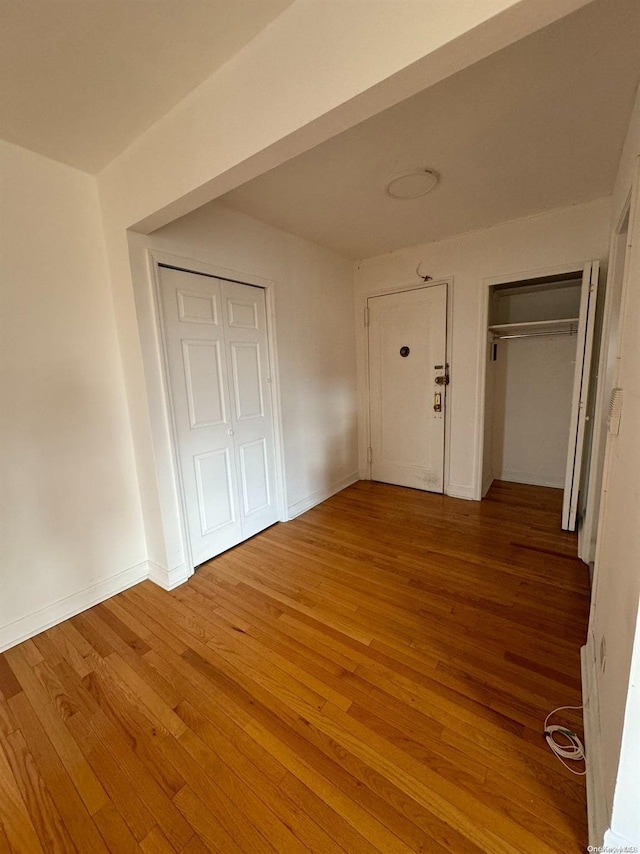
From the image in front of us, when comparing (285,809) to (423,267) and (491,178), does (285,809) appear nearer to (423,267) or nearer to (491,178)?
(491,178)

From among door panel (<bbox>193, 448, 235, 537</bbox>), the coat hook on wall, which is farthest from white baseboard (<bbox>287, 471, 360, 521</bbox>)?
the coat hook on wall

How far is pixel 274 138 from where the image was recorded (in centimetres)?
120

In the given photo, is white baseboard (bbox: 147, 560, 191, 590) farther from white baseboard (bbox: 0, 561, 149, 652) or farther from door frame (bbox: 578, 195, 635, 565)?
door frame (bbox: 578, 195, 635, 565)

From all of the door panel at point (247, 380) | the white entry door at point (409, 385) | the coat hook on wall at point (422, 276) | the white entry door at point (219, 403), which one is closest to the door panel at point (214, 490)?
the white entry door at point (219, 403)

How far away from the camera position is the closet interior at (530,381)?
338 centimetres

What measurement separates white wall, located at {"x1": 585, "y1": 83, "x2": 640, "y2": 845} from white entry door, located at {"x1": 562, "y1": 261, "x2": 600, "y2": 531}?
0.93 metres

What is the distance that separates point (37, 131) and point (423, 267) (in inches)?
115

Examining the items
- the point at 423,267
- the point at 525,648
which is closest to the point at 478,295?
the point at 423,267

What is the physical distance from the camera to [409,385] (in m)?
3.64

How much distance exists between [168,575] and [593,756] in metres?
2.20

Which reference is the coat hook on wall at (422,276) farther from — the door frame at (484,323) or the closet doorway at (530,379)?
the closet doorway at (530,379)

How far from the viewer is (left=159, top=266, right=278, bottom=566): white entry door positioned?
7.40 ft

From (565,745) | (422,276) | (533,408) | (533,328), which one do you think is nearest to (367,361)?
(422,276)

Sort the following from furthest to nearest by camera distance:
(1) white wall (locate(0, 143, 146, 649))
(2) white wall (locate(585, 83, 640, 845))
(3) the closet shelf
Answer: (3) the closet shelf < (1) white wall (locate(0, 143, 146, 649)) < (2) white wall (locate(585, 83, 640, 845))
